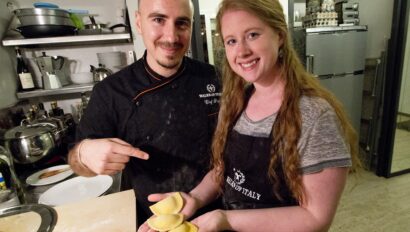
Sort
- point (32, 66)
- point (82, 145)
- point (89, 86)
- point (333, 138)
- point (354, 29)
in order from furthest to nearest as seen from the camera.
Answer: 1. point (354, 29)
2. point (32, 66)
3. point (89, 86)
4. point (82, 145)
5. point (333, 138)

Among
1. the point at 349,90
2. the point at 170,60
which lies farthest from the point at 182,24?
the point at 349,90

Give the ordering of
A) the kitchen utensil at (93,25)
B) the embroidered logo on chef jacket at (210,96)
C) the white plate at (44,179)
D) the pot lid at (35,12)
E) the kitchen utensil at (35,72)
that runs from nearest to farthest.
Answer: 1. the embroidered logo on chef jacket at (210,96)
2. the white plate at (44,179)
3. the pot lid at (35,12)
4. the kitchen utensil at (93,25)
5. the kitchen utensil at (35,72)

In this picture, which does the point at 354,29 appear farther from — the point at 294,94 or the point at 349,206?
the point at 294,94

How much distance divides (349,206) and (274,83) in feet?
6.40

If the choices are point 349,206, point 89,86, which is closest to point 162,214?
point 89,86

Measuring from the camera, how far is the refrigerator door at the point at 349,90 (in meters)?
2.70

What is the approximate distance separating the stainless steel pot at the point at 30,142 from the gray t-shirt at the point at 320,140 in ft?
4.25

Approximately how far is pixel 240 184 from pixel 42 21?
62.5 inches

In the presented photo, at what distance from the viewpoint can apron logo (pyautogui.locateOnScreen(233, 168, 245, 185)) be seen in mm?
842

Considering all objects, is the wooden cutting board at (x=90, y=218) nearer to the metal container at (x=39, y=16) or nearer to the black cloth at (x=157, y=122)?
the black cloth at (x=157, y=122)

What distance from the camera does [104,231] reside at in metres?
0.75

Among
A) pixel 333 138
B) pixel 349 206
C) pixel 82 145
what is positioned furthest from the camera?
pixel 349 206

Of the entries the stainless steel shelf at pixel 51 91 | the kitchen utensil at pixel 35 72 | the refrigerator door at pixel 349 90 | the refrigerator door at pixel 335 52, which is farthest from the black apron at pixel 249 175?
the refrigerator door at pixel 349 90

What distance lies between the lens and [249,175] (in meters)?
0.82
